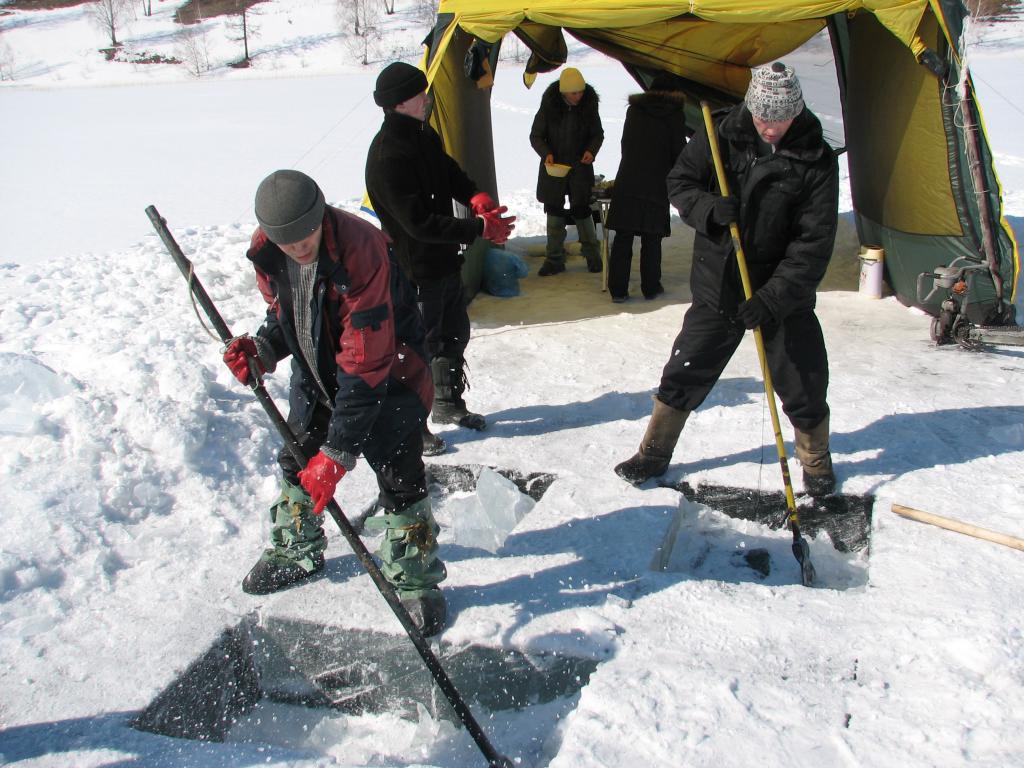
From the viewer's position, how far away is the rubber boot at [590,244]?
23.4 feet

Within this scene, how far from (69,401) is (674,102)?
14.4 ft

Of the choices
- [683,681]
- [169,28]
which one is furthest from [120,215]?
[169,28]

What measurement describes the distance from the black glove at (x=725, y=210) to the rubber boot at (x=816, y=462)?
1011 mm

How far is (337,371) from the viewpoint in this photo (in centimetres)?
258

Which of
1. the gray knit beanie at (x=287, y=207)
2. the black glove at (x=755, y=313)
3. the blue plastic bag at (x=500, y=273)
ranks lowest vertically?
the blue plastic bag at (x=500, y=273)

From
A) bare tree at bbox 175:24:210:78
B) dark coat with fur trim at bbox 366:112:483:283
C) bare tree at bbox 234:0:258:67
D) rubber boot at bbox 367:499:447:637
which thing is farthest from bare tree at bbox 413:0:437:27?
rubber boot at bbox 367:499:447:637

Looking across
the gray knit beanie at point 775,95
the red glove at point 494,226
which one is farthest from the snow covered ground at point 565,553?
the gray knit beanie at point 775,95

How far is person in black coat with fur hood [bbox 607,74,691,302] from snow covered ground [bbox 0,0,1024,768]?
474 mm

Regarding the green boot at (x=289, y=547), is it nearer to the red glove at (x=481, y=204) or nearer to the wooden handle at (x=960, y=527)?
the red glove at (x=481, y=204)

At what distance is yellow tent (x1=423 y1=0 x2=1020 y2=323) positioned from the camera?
5.03 m

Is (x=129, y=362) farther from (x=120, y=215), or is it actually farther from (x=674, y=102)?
(x=120, y=215)

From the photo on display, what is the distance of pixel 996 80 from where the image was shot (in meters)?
17.7

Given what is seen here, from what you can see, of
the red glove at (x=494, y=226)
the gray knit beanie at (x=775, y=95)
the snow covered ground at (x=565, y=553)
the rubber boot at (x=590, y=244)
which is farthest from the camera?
the rubber boot at (x=590, y=244)

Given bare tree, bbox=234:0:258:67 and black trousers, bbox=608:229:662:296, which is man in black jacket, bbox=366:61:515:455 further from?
bare tree, bbox=234:0:258:67
